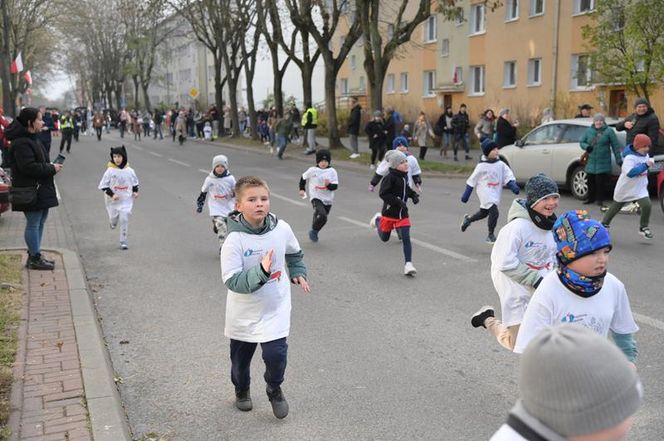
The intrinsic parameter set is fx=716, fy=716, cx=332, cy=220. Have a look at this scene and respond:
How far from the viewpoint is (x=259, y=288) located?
4074 millimetres

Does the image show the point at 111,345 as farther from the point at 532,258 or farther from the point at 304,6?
the point at 304,6

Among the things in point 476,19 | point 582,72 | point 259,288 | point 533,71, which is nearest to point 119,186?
point 259,288

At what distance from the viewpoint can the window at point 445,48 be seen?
36.2m

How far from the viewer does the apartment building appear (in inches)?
1059

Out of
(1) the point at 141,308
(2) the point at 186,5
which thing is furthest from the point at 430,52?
(1) the point at 141,308

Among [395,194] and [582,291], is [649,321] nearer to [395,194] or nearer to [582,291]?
[395,194]

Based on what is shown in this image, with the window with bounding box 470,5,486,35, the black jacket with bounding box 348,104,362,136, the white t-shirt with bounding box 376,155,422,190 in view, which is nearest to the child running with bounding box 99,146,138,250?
the white t-shirt with bounding box 376,155,422,190

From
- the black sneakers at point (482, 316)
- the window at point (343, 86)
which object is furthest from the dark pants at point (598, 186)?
the window at point (343, 86)

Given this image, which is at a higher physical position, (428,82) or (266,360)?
(428,82)

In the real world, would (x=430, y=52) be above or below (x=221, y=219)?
above

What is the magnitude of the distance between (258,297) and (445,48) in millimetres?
34140

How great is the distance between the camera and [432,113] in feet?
120

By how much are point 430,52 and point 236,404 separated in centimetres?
3512

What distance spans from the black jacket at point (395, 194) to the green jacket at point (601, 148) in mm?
6235
